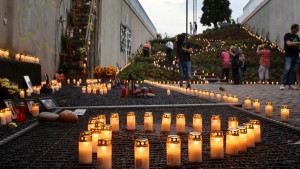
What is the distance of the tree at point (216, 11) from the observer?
4366cm

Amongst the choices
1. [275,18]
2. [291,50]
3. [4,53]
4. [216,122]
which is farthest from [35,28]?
[275,18]

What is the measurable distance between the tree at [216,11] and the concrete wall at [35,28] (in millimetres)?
31109

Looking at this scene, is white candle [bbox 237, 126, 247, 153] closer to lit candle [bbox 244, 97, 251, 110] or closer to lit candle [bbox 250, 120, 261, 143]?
lit candle [bbox 250, 120, 261, 143]

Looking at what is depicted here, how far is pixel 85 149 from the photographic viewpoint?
8.12 feet

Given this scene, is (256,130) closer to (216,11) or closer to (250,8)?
(250,8)

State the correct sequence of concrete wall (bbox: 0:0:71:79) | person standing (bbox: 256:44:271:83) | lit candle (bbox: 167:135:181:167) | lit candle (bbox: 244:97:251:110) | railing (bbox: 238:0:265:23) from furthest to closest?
railing (bbox: 238:0:265:23)
person standing (bbox: 256:44:271:83)
concrete wall (bbox: 0:0:71:79)
lit candle (bbox: 244:97:251:110)
lit candle (bbox: 167:135:181:167)

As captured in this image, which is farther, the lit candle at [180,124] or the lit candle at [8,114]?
the lit candle at [8,114]

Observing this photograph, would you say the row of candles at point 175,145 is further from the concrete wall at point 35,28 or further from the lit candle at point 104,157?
the concrete wall at point 35,28

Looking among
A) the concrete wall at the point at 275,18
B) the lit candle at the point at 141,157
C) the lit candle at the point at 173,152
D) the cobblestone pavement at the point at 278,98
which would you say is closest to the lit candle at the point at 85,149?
the lit candle at the point at 141,157

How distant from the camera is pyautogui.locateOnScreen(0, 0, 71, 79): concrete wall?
8.84 m

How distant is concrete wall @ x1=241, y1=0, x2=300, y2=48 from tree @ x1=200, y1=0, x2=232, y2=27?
39.2 feet

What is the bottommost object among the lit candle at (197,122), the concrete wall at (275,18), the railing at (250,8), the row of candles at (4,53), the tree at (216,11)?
the lit candle at (197,122)

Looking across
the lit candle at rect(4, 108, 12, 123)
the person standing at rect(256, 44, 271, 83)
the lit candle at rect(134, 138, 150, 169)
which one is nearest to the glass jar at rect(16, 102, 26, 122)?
the lit candle at rect(4, 108, 12, 123)

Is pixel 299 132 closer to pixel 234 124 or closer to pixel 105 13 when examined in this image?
pixel 234 124
